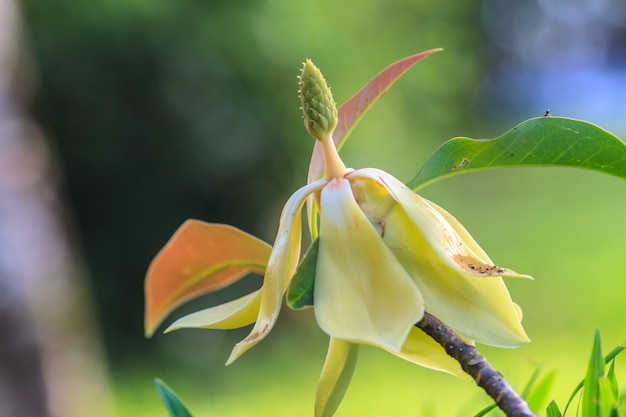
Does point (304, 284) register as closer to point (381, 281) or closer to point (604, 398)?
point (381, 281)

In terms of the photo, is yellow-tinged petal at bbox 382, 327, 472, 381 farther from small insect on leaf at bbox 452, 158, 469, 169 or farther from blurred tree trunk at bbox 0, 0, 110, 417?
blurred tree trunk at bbox 0, 0, 110, 417

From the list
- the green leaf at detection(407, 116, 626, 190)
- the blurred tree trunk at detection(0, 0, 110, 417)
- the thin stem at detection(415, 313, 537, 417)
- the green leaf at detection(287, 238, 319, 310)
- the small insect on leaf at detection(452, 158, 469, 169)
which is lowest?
the blurred tree trunk at detection(0, 0, 110, 417)

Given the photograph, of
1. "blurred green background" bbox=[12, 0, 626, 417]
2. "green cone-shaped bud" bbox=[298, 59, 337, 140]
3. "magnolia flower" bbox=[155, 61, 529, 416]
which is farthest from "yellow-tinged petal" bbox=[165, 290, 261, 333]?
"blurred green background" bbox=[12, 0, 626, 417]

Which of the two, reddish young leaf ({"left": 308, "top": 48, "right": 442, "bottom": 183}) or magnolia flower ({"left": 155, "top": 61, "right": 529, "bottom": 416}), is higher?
reddish young leaf ({"left": 308, "top": 48, "right": 442, "bottom": 183})

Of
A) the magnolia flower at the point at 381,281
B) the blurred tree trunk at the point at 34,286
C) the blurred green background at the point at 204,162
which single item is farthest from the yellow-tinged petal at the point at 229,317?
the blurred green background at the point at 204,162

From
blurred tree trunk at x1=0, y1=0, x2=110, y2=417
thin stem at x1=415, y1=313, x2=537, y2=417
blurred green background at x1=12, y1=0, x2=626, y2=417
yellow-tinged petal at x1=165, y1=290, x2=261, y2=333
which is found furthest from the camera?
blurred green background at x1=12, y1=0, x2=626, y2=417

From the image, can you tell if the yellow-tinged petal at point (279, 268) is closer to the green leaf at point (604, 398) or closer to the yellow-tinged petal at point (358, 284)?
the yellow-tinged petal at point (358, 284)
